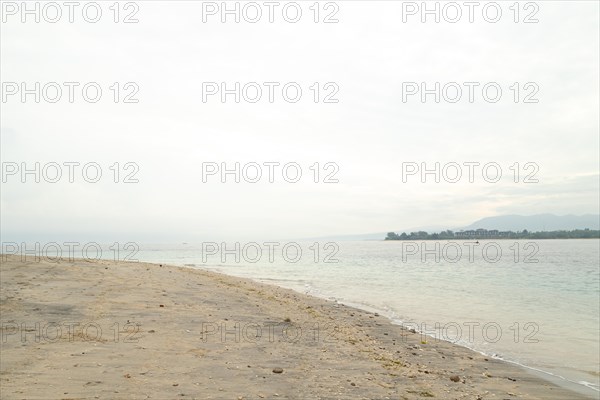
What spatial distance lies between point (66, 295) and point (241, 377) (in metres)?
11.3

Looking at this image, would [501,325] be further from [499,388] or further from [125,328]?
[125,328]

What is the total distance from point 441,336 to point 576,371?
173 inches

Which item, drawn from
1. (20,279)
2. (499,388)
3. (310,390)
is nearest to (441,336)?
(499,388)

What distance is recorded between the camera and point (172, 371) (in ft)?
27.1

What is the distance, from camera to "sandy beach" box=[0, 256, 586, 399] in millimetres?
7564

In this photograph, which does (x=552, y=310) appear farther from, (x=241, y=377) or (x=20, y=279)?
(x=20, y=279)

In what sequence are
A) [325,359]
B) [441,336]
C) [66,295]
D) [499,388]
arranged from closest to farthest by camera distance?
[499,388] < [325,359] < [441,336] < [66,295]

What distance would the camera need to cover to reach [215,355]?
956 cm

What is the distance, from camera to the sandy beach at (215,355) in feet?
24.8

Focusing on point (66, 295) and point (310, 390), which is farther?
point (66, 295)

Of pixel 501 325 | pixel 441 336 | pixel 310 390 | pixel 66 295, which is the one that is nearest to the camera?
pixel 310 390

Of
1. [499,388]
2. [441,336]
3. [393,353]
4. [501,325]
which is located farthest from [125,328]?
[501,325]

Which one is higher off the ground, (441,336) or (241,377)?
(241,377)

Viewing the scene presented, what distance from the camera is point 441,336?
15.0 meters
